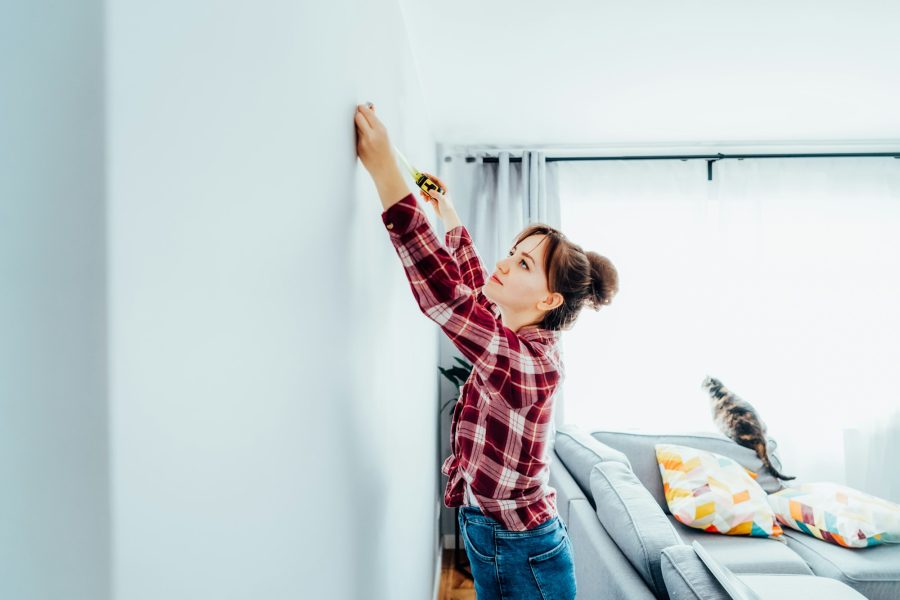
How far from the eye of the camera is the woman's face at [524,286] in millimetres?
1292

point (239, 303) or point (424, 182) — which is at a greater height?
point (424, 182)

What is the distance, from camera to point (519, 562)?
48.0 inches

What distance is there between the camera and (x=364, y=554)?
0.98m

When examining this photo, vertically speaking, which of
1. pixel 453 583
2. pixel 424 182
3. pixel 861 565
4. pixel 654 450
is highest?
pixel 424 182

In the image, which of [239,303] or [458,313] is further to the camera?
[458,313]

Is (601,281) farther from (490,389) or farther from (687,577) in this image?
(687,577)

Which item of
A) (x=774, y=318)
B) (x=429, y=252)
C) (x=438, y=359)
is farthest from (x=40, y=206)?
(x=774, y=318)

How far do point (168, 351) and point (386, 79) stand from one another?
113 centimetres

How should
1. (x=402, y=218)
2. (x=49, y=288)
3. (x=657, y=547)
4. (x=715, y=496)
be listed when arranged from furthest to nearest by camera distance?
(x=715, y=496), (x=657, y=547), (x=402, y=218), (x=49, y=288)

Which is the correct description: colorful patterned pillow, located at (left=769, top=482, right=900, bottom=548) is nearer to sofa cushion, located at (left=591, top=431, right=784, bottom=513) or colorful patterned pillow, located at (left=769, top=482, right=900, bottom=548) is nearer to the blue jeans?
sofa cushion, located at (left=591, top=431, right=784, bottom=513)

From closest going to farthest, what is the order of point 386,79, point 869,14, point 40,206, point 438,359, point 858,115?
1. point 40,206
2. point 386,79
3. point 869,14
4. point 858,115
5. point 438,359

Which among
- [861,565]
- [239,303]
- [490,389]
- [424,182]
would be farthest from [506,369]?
[861,565]

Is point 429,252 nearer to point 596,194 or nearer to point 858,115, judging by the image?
point 596,194

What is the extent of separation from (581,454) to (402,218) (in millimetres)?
1810
